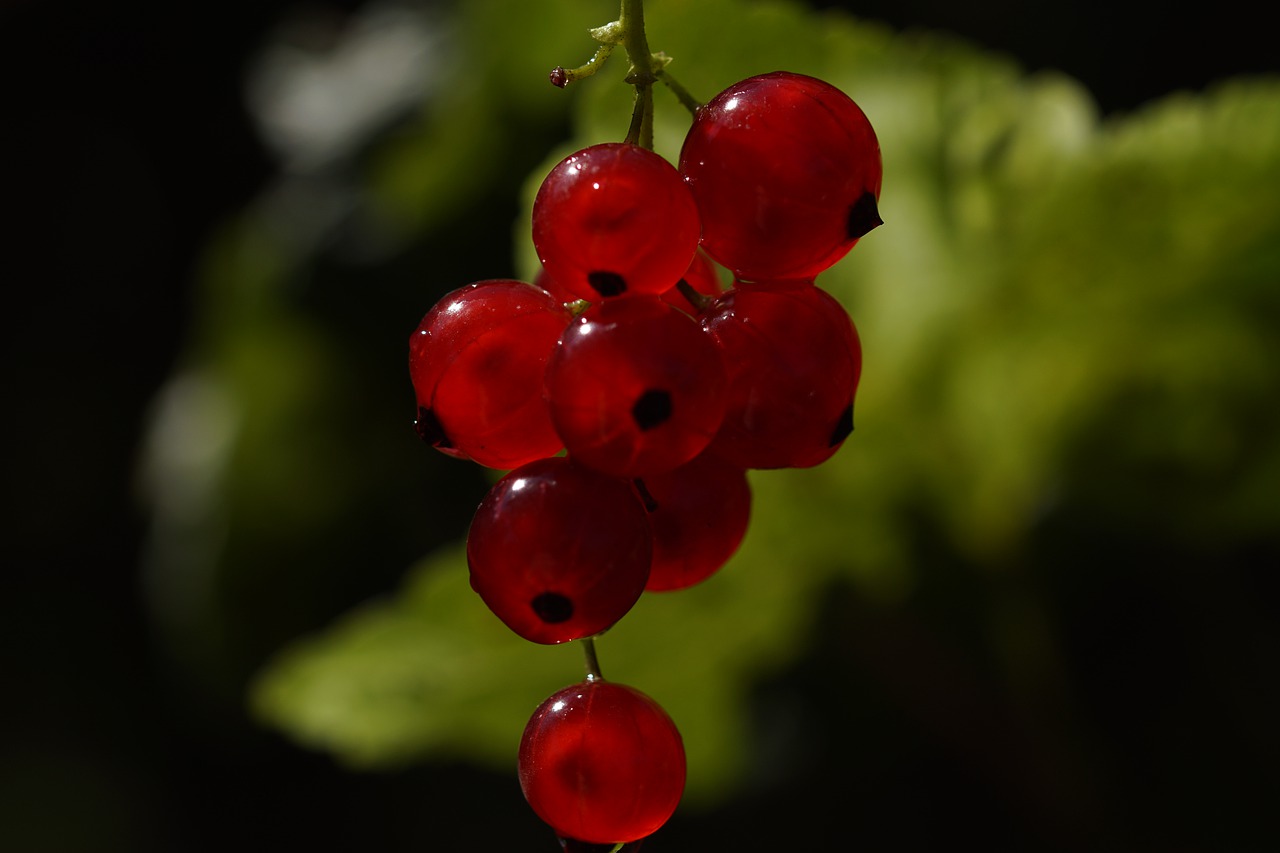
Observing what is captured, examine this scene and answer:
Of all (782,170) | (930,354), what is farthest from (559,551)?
(930,354)

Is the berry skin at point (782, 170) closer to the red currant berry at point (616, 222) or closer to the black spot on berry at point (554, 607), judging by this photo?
the red currant berry at point (616, 222)

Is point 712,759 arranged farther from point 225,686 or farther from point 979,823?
point 225,686

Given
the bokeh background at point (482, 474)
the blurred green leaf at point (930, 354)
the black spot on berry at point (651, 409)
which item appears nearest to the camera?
the black spot on berry at point (651, 409)

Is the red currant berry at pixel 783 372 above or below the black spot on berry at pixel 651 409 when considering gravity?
above

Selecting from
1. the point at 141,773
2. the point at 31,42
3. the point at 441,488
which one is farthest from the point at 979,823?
the point at 31,42

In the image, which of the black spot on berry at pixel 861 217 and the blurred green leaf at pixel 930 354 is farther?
the blurred green leaf at pixel 930 354

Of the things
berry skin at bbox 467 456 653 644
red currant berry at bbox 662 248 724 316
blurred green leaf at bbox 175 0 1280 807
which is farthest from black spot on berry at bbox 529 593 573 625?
blurred green leaf at bbox 175 0 1280 807

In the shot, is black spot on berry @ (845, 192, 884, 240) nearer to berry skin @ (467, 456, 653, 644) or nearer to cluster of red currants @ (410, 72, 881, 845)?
cluster of red currants @ (410, 72, 881, 845)

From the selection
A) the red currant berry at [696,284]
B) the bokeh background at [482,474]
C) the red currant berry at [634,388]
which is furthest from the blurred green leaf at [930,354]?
the red currant berry at [634,388]
